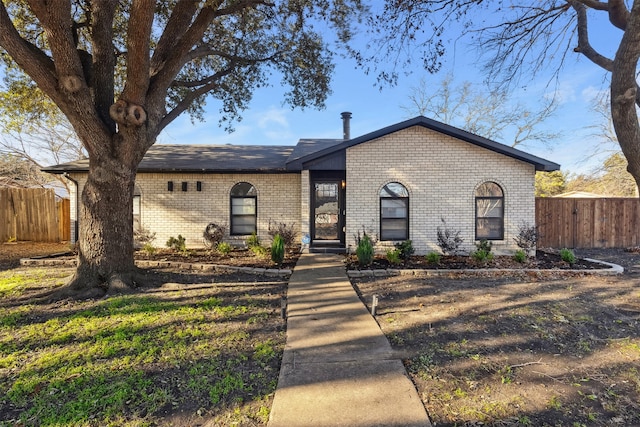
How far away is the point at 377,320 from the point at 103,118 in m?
6.20

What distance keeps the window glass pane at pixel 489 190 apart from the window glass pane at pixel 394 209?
2267 millimetres

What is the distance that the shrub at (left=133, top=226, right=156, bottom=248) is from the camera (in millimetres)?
11016

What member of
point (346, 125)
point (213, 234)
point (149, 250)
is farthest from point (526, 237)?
point (149, 250)

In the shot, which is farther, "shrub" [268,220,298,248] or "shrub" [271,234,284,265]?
"shrub" [268,220,298,248]

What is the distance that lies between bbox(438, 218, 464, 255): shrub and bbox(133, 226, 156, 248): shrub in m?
9.43

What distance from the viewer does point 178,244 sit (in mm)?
10703

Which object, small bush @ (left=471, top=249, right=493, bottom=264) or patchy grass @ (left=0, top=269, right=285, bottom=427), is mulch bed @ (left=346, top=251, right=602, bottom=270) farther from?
patchy grass @ (left=0, top=269, right=285, bottom=427)

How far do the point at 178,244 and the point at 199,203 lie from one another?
156 cm

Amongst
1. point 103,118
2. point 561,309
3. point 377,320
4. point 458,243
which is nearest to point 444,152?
point 458,243

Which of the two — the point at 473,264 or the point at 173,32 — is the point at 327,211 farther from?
the point at 173,32

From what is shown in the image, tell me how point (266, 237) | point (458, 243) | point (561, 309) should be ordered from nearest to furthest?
point (561, 309), point (458, 243), point (266, 237)

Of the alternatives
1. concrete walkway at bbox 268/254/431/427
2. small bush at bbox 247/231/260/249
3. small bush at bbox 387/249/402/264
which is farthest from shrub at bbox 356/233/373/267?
small bush at bbox 247/231/260/249

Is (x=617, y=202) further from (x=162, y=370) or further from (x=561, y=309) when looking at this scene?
(x=162, y=370)

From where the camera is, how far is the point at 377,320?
4.74 metres
